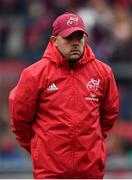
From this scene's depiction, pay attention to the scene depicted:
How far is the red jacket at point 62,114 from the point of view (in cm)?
741

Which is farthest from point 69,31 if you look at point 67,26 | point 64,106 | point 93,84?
point 64,106

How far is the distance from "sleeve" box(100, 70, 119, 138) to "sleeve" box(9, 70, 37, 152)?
676mm

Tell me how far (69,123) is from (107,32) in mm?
8233

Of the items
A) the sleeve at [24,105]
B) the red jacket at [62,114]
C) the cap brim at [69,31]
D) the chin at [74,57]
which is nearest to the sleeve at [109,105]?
the red jacket at [62,114]

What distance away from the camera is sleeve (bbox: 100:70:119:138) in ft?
25.4

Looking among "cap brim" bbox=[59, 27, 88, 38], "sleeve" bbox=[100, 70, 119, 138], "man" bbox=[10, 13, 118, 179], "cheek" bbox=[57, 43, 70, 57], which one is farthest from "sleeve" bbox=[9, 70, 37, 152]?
"sleeve" bbox=[100, 70, 119, 138]

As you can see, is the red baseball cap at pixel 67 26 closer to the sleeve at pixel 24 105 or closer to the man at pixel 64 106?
the man at pixel 64 106

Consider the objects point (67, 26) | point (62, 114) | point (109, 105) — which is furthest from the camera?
point (109, 105)

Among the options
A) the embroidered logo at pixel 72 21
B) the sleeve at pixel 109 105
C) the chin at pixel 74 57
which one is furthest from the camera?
the sleeve at pixel 109 105

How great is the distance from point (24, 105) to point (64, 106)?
376mm

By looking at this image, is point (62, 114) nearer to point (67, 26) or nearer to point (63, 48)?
point (63, 48)

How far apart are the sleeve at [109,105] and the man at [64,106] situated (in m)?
0.15

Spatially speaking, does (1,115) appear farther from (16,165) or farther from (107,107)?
(107,107)

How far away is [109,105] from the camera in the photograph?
308 inches
